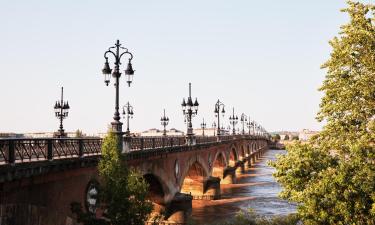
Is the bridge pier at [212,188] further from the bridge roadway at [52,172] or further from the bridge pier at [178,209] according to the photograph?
the bridge roadway at [52,172]

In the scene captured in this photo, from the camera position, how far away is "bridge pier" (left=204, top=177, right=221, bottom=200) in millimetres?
50688

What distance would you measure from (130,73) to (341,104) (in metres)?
9.38

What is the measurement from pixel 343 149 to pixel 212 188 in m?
34.7

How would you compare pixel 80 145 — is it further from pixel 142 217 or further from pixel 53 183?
pixel 142 217

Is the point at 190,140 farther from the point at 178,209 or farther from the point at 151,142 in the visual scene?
the point at 151,142

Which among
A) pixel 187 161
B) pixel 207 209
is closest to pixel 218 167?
pixel 207 209

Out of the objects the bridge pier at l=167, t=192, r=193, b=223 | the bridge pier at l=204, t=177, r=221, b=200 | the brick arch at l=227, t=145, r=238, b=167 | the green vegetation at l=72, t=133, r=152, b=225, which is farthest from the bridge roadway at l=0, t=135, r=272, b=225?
the brick arch at l=227, t=145, r=238, b=167

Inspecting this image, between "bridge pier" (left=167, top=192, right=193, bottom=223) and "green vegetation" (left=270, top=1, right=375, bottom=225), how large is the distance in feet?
61.2

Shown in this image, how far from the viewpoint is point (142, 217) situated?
16531 millimetres

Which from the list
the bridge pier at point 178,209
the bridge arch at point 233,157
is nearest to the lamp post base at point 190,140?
the bridge pier at point 178,209

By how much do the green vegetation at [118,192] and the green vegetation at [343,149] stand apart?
539 cm

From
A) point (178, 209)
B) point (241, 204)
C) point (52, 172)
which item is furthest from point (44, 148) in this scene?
point (241, 204)

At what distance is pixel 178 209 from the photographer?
36.1 m

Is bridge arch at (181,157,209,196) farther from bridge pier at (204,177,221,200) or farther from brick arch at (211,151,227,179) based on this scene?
brick arch at (211,151,227,179)
